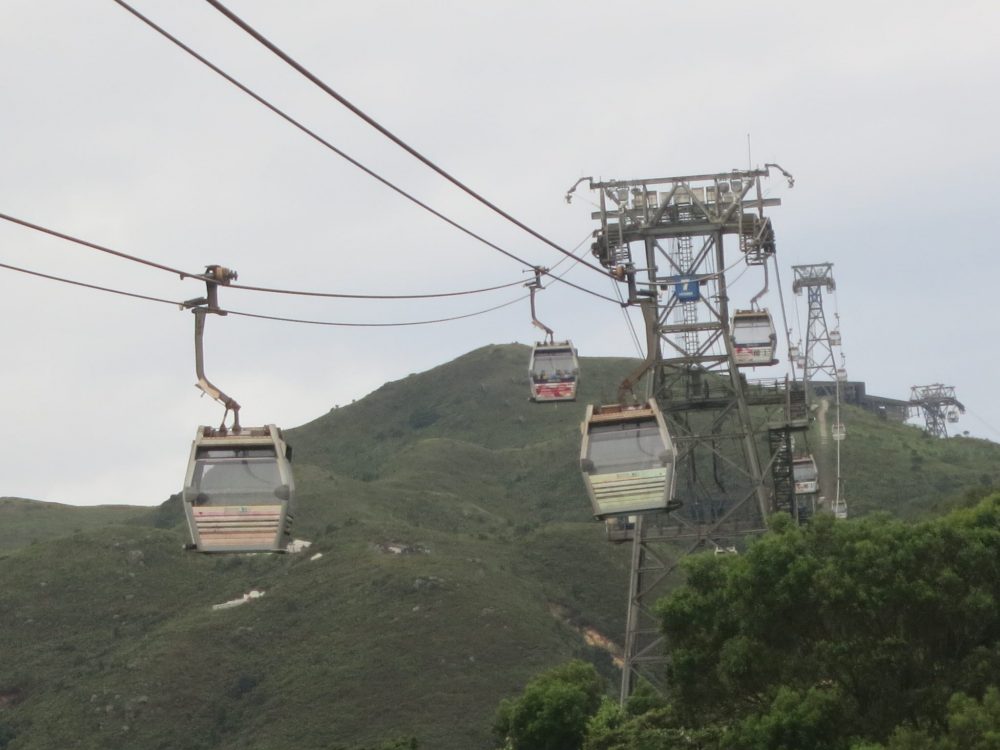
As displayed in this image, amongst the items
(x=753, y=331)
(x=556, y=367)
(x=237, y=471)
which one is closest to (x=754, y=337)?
(x=753, y=331)

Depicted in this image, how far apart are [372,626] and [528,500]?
41755 millimetres

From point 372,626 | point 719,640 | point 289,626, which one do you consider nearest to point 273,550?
point 719,640

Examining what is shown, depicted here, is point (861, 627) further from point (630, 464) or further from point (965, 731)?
point (630, 464)

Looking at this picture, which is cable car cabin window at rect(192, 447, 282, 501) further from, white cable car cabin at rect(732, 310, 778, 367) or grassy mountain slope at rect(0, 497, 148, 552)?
grassy mountain slope at rect(0, 497, 148, 552)

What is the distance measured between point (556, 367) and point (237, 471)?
1636 cm

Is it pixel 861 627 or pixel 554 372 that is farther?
pixel 554 372

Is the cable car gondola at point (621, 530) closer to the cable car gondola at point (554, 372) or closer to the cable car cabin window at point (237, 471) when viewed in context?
the cable car gondola at point (554, 372)

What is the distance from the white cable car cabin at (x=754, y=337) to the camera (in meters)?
50.8

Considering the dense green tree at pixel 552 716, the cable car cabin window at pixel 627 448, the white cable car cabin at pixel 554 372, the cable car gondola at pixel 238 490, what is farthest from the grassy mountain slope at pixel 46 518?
the cable car gondola at pixel 238 490

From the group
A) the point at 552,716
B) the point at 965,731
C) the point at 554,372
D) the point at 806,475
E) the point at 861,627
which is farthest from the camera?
the point at 806,475

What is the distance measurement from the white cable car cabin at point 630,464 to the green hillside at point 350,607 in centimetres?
5110

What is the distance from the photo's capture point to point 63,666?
92.6m

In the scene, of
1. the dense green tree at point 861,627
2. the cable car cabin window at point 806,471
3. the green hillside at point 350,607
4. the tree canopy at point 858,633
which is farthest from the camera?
the green hillside at point 350,607

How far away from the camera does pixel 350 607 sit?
94875 millimetres
